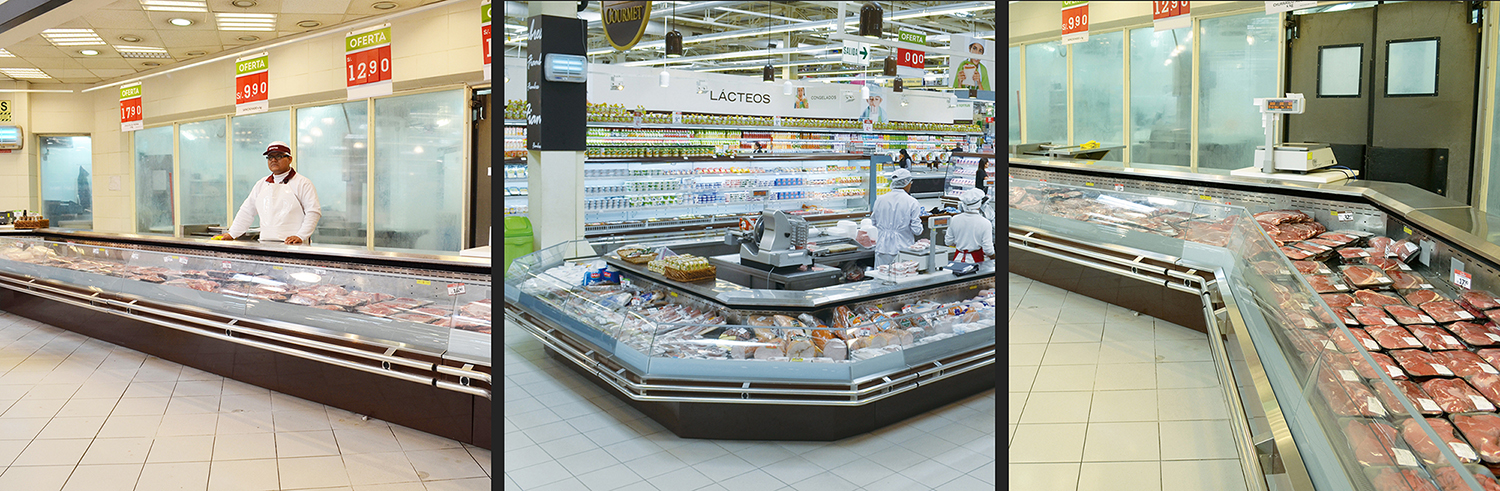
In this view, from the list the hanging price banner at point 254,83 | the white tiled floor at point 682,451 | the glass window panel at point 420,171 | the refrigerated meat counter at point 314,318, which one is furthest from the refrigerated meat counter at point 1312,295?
the hanging price banner at point 254,83


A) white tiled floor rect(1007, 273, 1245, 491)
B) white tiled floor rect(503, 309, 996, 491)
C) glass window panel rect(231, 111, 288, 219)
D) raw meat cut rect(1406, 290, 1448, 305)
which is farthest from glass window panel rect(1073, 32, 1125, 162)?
glass window panel rect(231, 111, 288, 219)

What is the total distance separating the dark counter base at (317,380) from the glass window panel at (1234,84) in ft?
26.1

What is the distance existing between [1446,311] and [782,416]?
258 centimetres

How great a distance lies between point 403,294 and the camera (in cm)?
415

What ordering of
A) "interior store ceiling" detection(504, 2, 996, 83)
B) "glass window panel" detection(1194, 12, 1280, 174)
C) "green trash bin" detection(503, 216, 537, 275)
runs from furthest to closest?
"interior store ceiling" detection(504, 2, 996, 83), "glass window panel" detection(1194, 12, 1280, 174), "green trash bin" detection(503, 216, 537, 275)

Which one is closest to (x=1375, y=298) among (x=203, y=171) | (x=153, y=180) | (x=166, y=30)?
(x=166, y=30)

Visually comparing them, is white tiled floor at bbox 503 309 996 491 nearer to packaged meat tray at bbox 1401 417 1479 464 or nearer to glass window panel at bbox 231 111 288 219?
packaged meat tray at bbox 1401 417 1479 464

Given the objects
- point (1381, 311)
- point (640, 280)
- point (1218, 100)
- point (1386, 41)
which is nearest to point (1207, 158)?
point (1218, 100)

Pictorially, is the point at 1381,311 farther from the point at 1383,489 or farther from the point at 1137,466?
the point at 1383,489

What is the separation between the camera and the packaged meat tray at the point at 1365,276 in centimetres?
373

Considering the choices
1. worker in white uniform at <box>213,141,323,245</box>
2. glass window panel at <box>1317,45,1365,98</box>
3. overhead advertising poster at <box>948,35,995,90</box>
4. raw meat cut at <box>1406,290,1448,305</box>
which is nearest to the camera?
overhead advertising poster at <box>948,35,995,90</box>

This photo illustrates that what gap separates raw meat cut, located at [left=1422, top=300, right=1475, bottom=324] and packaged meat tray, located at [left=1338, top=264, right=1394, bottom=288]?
1.36 feet

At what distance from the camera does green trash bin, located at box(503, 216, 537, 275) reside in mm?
1710

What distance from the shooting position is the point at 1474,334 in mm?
2906
